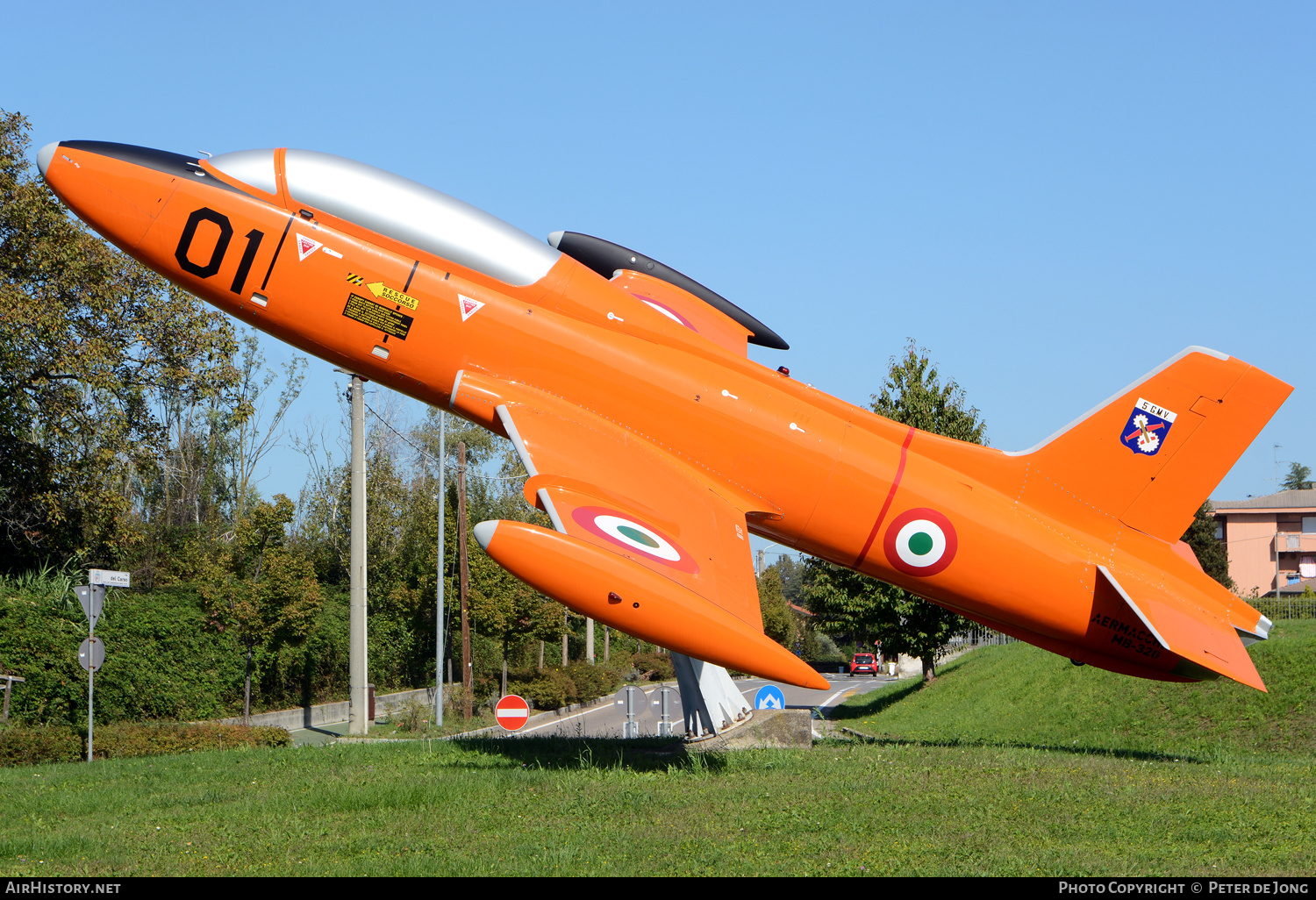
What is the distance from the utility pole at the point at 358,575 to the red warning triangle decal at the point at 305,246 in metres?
14.5

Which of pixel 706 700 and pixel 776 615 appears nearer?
pixel 706 700

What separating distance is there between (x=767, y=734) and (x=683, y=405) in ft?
16.2

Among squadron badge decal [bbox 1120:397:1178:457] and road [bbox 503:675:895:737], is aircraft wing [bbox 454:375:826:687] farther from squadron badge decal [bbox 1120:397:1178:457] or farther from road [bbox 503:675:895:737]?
road [bbox 503:675:895:737]

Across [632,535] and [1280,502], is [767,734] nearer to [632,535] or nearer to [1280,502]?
[632,535]

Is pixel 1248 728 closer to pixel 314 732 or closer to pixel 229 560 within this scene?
pixel 314 732

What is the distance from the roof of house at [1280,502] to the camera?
71.6 m

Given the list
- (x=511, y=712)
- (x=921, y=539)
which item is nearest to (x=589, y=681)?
(x=511, y=712)

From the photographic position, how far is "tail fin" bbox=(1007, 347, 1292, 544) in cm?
1241

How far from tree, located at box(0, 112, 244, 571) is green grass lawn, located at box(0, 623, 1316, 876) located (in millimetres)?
13986

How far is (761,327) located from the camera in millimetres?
14969

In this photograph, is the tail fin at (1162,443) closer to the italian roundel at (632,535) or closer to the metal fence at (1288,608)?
the italian roundel at (632,535)

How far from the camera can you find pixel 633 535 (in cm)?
1118

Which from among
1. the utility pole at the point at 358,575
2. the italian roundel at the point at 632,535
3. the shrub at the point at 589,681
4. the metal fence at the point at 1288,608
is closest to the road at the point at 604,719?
the shrub at the point at 589,681

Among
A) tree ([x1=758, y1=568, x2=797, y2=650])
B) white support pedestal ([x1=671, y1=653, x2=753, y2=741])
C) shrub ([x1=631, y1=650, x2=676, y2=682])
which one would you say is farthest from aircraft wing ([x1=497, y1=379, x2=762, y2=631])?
tree ([x1=758, y1=568, x2=797, y2=650])
